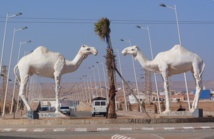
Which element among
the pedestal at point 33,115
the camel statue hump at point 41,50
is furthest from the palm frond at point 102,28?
the pedestal at point 33,115

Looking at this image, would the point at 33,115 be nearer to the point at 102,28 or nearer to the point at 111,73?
the point at 111,73

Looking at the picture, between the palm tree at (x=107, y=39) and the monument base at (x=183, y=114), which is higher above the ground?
the palm tree at (x=107, y=39)

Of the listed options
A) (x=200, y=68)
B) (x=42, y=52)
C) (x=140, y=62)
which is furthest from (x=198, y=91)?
(x=42, y=52)

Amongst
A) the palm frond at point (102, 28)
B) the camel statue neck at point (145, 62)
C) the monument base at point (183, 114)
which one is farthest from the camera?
the camel statue neck at point (145, 62)

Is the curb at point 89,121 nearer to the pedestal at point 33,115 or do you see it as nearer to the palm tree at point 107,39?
the pedestal at point 33,115

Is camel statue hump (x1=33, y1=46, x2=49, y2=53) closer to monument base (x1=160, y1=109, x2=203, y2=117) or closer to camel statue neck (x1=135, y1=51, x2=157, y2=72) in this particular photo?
camel statue neck (x1=135, y1=51, x2=157, y2=72)

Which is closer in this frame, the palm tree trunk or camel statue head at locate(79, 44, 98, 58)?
the palm tree trunk

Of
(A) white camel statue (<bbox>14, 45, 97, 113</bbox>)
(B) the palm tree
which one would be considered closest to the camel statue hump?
(A) white camel statue (<bbox>14, 45, 97, 113</bbox>)

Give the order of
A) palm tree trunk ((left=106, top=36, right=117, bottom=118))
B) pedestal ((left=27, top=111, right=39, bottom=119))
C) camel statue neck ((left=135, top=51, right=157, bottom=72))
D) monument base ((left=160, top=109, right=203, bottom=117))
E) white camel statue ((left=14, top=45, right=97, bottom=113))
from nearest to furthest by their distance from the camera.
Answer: pedestal ((left=27, top=111, right=39, bottom=119)) < white camel statue ((left=14, top=45, right=97, bottom=113)) < palm tree trunk ((left=106, top=36, right=117, bottom=118)) < monument base ((left=160, top=109, right=203, bottom=117)) < camel statue neck ((left=135, top=51, right=157, bottom=72))

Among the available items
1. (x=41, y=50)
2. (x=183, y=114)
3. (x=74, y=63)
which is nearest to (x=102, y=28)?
(x=74, y=63)

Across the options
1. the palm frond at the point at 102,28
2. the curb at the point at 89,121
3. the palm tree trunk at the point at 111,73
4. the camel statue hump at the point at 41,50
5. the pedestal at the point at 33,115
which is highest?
the palm frond at the point at 102,28

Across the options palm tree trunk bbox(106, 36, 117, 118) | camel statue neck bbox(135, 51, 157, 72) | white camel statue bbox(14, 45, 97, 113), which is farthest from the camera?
camel statue neck bbox(135, 51, 157, 72)

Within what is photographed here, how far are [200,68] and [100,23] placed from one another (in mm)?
8609

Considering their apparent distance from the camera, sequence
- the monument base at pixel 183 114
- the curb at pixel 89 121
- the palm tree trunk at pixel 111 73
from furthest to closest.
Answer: the monument base at pixel 183 114, the palm tree trunk at pixel 111 73, the curb at pixel 89 121
